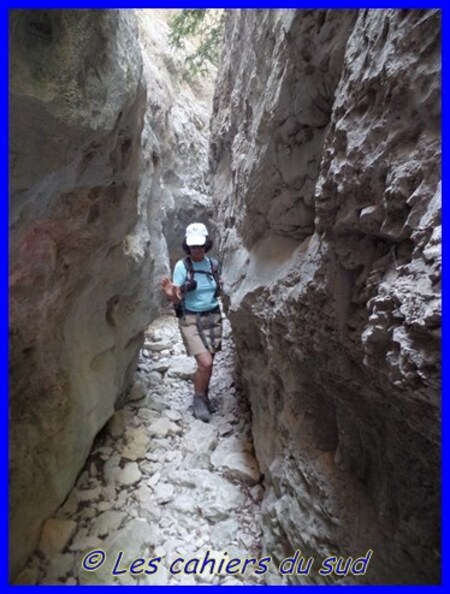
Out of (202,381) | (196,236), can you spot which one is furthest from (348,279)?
(202,381)

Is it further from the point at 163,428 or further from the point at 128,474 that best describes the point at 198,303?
the point at 128,474

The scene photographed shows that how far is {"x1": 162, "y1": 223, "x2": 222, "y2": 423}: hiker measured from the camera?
12.7 feet

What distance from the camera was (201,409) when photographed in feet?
12.5

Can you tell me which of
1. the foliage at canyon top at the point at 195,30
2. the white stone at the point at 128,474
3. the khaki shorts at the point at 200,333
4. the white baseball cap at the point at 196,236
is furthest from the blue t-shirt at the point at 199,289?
the foliage at canyon top at the point at 195,30

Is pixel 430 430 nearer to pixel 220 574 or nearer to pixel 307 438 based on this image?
pixel 307 438

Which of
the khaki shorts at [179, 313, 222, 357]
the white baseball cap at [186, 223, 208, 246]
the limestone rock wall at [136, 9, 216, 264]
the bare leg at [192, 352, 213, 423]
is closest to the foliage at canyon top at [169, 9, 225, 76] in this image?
A: the white baseball cap at [186, 223, 208, 246]

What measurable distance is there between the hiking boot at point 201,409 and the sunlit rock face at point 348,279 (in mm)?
1034

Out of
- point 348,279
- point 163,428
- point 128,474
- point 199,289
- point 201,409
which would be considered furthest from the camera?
point 199,289

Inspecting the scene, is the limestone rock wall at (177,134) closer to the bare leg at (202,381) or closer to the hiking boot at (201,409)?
the bare leg at (202,381)

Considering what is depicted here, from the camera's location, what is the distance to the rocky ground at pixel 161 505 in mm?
2178

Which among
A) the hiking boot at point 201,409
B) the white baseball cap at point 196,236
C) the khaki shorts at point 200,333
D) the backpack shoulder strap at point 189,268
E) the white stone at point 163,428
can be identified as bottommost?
the white stone at point 163,428

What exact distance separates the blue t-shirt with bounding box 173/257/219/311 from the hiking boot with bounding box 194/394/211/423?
2.97 feet

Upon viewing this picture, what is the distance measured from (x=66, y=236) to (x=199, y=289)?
196 cm

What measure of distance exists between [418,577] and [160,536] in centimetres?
161
